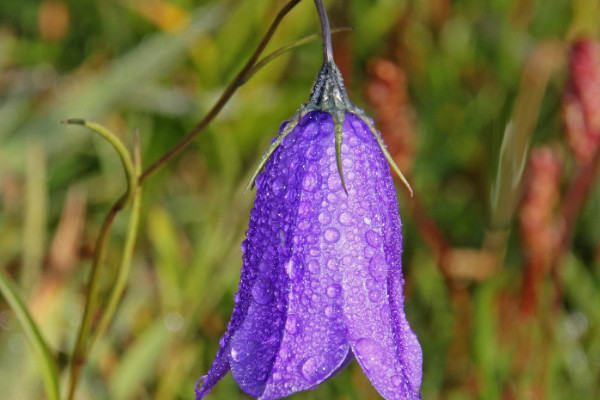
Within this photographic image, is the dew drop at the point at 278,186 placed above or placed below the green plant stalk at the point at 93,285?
above

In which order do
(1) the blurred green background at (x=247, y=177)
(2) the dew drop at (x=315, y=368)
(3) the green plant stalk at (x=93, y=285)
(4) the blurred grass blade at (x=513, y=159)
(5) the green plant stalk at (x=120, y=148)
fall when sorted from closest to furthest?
(2) the dew drop at (x=315, y=368) < (5) the green plant stalk at (x=120, y=148) < (3) the green plant stalk at (x=93, y=285) < (4) the blurred grass blade at (x=513, y=159) < (1) the blurred green background at (x=247, y=177)

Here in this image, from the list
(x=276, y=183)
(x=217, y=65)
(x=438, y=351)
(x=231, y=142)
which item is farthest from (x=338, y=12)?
(x=276, y=183)

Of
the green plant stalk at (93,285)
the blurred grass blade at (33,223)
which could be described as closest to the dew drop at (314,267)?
the green plant stalk at (93,285)

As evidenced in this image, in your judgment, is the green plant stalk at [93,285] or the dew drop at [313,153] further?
the green plant stalk at [93,285]

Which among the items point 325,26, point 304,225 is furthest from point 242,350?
point 325,26

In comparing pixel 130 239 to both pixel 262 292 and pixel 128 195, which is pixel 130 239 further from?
pixel 262 292

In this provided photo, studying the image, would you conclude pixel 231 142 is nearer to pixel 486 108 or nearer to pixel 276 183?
pixel 486 108

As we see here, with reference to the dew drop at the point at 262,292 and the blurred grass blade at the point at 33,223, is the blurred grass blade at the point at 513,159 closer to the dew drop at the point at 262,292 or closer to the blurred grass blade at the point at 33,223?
the dew drop at the point at 262,292
